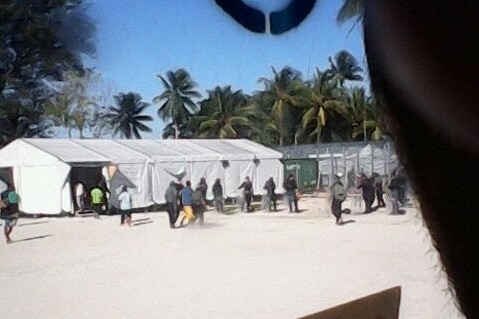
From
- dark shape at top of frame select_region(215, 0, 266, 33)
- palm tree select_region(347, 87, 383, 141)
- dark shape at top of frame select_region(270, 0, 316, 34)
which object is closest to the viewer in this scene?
dark shape at top of frame select_region(215, 0, 266, 33)

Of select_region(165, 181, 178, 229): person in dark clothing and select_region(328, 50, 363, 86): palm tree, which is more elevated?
select_region(328, 50, 363, 86): palm tree

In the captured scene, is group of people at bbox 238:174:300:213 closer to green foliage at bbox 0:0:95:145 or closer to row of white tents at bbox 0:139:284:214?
row of white tents at bbox 0:139:284:214

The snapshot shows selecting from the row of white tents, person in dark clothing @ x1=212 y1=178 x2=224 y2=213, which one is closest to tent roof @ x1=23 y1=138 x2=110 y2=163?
the row of white tents

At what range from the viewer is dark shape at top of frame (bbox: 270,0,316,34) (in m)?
A: 0.80

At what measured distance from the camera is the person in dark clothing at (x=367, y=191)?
3.62ft

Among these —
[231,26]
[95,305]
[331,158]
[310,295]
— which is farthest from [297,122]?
[95,305]

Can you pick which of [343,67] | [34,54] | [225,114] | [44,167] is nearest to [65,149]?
[44,167]

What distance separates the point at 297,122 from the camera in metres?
1.08

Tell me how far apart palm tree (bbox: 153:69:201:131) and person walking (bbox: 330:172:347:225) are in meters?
0.27

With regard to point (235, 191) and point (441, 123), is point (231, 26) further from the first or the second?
point (441, 123)

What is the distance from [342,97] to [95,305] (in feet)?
1.78

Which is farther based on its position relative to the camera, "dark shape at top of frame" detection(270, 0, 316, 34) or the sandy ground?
the sandy ground

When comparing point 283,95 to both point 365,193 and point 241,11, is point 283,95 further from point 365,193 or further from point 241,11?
point 241,11

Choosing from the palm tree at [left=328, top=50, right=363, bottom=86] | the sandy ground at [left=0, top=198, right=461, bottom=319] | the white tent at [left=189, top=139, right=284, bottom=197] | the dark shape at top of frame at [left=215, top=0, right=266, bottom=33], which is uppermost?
the dark shape at top of frame at [left=215, top=0, right=266, bottom=33]
